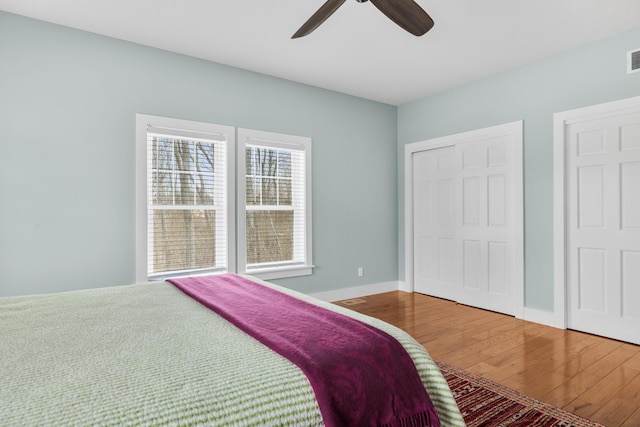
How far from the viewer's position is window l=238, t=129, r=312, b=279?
3966mm

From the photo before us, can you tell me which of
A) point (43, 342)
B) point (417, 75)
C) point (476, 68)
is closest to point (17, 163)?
point (43, 342)

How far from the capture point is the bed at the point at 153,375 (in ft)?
2.78

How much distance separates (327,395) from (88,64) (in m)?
3.45

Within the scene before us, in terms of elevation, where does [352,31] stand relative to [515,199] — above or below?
above

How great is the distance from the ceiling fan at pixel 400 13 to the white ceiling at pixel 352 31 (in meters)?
0.57

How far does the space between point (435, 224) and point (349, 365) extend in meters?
4.01

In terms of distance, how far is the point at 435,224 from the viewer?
190 inches

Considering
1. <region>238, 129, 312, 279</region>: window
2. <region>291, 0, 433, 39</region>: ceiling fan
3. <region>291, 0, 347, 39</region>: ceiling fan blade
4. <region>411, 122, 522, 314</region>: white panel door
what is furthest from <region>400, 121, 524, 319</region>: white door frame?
<region>291, 0, 347, 39</region>: ceiling fan blade

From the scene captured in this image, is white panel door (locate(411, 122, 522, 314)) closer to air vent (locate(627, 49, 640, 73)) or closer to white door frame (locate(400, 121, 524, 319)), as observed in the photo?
white door frame (locate(400, 121, 524, 319))

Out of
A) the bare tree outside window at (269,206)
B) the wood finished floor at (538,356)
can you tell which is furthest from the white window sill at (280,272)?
the wood finished floor at (538,356)

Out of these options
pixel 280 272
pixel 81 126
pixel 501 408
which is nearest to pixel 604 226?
pixel 501 408

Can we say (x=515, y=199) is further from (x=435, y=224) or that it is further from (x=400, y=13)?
(x=400, y=13)

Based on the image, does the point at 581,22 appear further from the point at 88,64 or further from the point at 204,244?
the point at 88,64

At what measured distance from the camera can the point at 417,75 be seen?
4.15m
